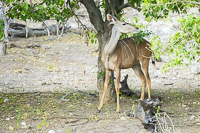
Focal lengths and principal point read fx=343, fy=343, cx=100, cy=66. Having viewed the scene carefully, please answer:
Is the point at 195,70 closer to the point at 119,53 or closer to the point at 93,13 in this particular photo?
the point at 119,53

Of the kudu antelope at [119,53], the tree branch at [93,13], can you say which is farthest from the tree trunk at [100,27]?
the kudu antelope at [119,53]

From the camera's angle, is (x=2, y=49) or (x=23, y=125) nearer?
(x=23, y=125)

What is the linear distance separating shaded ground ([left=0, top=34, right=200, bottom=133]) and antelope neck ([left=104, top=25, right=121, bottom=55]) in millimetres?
1247

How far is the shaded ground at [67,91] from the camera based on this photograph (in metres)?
6.32

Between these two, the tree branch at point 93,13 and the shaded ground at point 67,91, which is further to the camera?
the tree branch at point 93,13

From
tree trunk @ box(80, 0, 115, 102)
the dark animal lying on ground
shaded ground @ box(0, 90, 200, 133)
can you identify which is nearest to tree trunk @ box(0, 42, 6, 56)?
shaded ground @ box(0, 90, 200, 133)

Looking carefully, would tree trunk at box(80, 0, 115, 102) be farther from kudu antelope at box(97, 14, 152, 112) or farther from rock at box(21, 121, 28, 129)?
rock at box(21, 121, 28, 129)

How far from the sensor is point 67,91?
381 inches

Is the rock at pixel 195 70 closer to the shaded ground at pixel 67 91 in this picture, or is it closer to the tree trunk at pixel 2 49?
the shaded ground at pixel 67 91

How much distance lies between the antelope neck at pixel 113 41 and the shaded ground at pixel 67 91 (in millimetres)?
1247

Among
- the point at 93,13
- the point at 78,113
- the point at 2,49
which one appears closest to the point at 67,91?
the point at 78,113

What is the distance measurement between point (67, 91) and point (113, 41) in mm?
3254

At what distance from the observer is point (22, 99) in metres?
8.28

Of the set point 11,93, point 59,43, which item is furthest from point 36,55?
point 11,93
